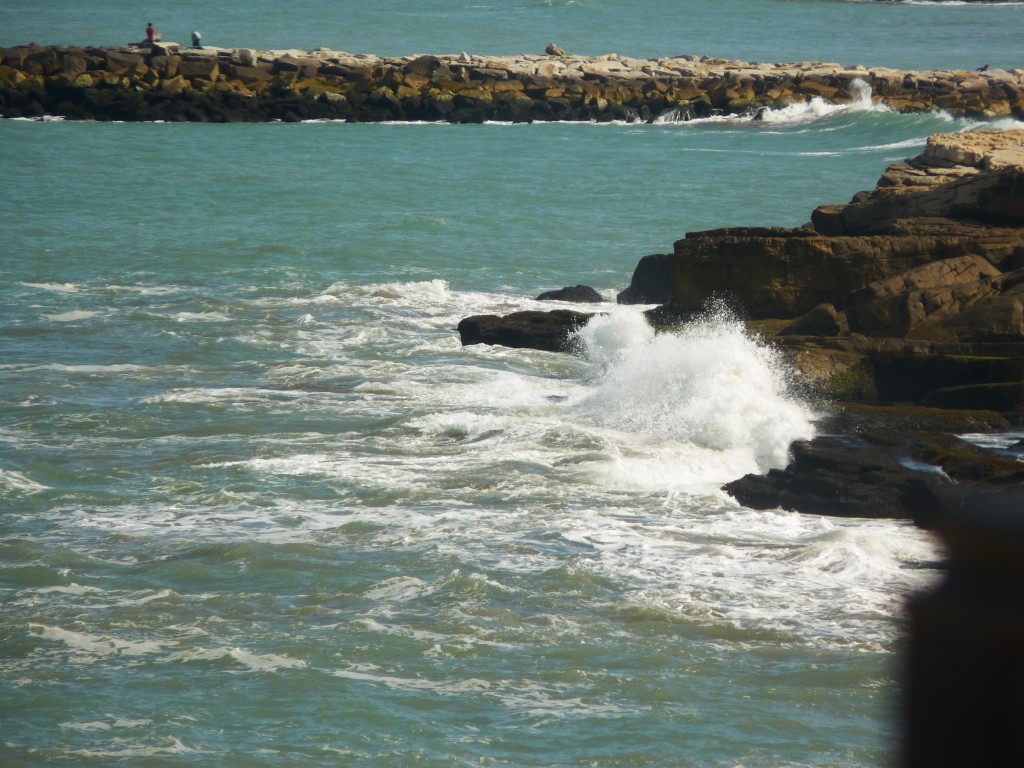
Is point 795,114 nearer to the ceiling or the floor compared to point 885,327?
nearer to the ceiling

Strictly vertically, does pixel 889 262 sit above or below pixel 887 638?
above

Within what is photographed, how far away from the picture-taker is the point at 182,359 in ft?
50.1

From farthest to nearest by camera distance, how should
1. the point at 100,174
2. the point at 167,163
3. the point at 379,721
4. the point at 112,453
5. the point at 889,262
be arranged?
the point at 167,163 → the point at 100,174 → the point at 889,262 → the point at 112,453 → the point at 379,721

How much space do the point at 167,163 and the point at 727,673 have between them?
84.8 feet

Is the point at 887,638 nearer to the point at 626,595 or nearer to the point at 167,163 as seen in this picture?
the point at 626,595

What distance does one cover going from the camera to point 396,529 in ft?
32.8

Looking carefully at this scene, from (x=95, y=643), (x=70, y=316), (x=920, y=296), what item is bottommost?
(x=95, y=643)

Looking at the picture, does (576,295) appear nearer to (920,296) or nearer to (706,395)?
(706,395)

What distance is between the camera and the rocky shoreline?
33.7ft

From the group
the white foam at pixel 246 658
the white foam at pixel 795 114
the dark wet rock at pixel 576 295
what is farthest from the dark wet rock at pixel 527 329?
the white foam at pixel 795 114

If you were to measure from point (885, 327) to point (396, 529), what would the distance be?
16.8ft

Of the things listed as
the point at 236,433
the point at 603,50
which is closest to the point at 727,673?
the point at 236,433

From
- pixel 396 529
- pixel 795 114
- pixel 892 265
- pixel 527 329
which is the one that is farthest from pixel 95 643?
pixel 795 114

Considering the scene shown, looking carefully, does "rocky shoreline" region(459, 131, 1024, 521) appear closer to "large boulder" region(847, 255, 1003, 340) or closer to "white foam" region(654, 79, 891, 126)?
"large boulder" region(847, 255, 1003, 340)
